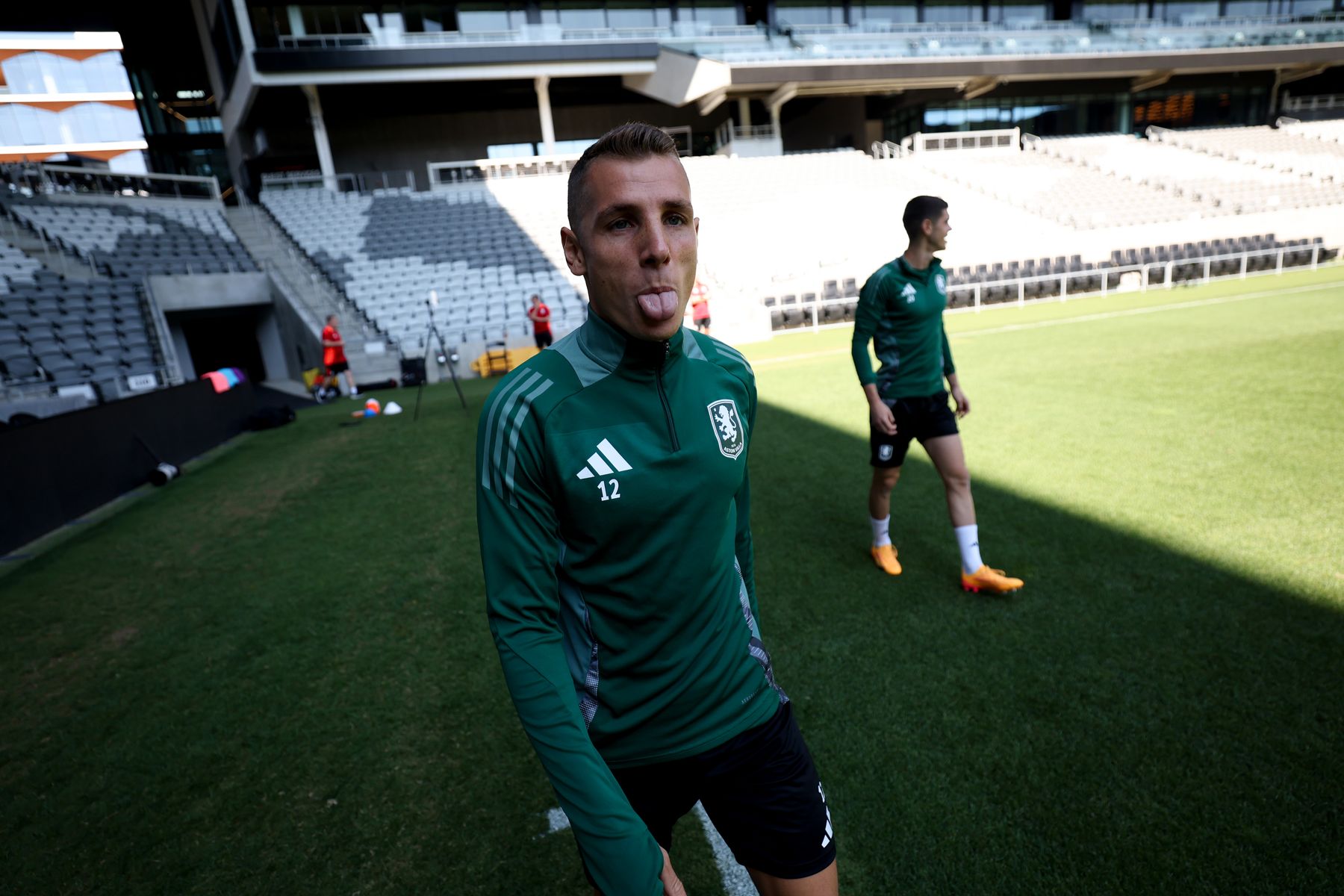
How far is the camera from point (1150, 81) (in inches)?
1298

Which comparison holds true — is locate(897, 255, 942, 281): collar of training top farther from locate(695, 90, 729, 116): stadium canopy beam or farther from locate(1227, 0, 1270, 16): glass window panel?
locate(1227, 0, 1270, 16): glass window panel

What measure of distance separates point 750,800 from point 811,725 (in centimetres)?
159

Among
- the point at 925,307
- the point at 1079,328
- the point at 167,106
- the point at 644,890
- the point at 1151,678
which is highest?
the point at 167,106

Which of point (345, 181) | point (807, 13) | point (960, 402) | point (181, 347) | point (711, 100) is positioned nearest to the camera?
point (960, 402)

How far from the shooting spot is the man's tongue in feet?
4.09

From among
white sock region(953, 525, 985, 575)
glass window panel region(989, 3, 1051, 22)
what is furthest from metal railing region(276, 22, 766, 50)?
white sock region(953, 525, 985, 575)

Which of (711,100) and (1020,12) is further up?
(1020,12)

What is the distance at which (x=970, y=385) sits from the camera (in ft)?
29.8

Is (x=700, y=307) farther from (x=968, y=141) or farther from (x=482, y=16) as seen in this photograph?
(x=482, y=16)

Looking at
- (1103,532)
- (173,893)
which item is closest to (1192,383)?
(1103,532)

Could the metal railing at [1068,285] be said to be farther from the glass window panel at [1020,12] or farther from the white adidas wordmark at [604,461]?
the glass window panel at [1020,12]

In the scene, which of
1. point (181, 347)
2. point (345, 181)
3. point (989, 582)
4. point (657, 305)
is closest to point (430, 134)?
point (345, 181)

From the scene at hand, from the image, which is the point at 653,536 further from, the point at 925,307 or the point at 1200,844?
the point at 925,307

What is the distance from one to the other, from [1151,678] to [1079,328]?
12.2 m
